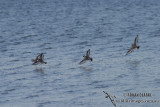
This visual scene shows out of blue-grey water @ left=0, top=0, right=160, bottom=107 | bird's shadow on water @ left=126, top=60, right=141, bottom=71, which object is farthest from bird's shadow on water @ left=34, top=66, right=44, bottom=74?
bird's shadow on water @ left=126, top=60, right=141, bottom=71

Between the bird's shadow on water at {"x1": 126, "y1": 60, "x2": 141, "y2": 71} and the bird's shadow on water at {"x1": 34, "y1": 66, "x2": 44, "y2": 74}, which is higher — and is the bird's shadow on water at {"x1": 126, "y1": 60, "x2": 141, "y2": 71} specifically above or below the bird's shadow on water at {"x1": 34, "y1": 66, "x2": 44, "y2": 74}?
above

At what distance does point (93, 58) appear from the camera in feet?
92.9

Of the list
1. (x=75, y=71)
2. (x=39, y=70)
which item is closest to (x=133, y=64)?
(x=75, y=71)

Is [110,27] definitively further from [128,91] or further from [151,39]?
[128,91]

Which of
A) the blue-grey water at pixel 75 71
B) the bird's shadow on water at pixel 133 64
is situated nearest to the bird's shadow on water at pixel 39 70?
the blue-grey water at pixel 75 71

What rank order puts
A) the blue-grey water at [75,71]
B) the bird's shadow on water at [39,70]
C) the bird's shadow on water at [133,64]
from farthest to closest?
the bird's shadow on water at [133,64]
the bird's shadow on water at [39,70]
the blue-grey water at [75,71]

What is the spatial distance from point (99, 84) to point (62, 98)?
99.0 inches

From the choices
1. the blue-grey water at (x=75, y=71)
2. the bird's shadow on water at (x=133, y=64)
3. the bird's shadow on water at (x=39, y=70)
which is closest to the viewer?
the blue-grey water at (x=75, y=71)

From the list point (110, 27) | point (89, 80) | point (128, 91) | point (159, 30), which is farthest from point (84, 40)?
point (128, 91)

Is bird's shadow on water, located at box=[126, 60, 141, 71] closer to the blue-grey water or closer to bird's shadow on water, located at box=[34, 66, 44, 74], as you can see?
the blue-grey water

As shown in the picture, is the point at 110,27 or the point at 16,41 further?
the point at 110,27

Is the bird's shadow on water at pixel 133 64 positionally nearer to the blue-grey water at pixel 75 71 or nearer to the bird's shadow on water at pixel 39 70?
the blue-grey water at pixel 75 71

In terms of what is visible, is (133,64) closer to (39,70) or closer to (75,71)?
(75,71)

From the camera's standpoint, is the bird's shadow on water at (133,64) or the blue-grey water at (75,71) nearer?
the blue-grey water at (75,71)
